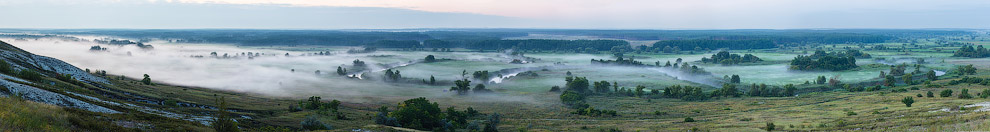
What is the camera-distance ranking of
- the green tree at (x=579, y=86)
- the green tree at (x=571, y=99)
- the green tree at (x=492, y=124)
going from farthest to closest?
1. the green tree at (x=579, y=86)
2. the green tree at (x=571, y=99)
3. the green tree at (x=492, y=124)

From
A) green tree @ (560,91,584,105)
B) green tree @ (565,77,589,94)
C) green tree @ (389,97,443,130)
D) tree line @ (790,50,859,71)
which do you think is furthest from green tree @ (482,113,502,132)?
tree line @ (790,50,859,71)

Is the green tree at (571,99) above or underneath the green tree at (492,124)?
underneath

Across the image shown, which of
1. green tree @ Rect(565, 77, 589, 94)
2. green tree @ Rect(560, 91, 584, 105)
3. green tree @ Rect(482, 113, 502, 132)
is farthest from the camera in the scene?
green tree @ Rect(565, 77, 589, 94)

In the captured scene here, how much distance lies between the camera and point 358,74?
132 m

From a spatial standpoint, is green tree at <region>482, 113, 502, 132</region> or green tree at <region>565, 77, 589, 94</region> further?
green tree at <region>565, 77, 589, 94</region>

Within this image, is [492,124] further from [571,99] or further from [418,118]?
[571,99]

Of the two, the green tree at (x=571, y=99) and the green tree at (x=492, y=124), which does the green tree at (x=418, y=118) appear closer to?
the green tree at (x=492, y=124)

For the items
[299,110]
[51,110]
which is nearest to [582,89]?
[299,110]

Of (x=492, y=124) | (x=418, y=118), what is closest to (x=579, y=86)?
(x=492, y=124)

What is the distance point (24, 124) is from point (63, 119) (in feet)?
8.78

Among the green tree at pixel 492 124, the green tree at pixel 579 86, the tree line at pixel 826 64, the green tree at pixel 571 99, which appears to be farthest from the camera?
→ the tree line at pixel 826 64

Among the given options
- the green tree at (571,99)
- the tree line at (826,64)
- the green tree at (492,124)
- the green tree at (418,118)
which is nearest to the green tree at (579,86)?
the green tree at (571,99)

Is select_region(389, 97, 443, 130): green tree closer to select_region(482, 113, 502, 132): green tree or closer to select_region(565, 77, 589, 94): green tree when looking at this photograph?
select_region(482, 113, 502, 132): green tree

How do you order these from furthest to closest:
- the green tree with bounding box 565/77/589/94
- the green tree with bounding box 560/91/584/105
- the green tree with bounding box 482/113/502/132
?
the green tree with bounding box 565/77/589/94, the green tree with bounding box 560/91/584/105, the green tree with bounding box 482/113/502/132
